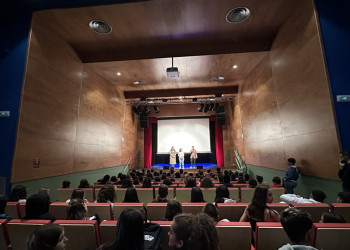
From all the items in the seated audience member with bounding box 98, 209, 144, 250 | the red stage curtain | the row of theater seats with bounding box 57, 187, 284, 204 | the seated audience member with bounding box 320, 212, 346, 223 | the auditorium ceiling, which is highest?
the auditorium ceiling

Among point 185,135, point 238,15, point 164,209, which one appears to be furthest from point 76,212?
point 185,135

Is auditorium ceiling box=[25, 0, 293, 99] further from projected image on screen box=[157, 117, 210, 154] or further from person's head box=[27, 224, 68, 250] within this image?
person's head box=[27, 224, 68, 250]

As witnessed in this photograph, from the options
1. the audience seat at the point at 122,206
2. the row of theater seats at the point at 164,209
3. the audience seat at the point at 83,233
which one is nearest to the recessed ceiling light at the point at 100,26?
the row of theater seats at the point at 164,209

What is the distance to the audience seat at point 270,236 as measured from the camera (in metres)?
1.43

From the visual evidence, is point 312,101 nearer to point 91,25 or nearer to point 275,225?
point 275,225

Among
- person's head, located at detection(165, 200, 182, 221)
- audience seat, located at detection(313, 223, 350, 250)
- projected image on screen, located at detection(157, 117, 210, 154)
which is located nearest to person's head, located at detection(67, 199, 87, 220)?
person's head, located at detection(165, 200, 182, 221)

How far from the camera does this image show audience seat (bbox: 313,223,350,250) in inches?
52.9

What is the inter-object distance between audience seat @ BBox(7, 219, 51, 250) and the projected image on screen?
10645 millimetres

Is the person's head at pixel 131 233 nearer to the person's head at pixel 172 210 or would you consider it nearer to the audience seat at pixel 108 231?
the audience seat at pixel 108 231

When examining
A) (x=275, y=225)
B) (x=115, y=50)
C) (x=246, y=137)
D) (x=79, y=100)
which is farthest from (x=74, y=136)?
(x=246, y=137)

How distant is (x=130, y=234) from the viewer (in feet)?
3.80

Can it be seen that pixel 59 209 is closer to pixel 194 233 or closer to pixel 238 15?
pixel 194 233

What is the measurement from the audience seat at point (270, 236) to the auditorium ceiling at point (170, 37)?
15.4 ft

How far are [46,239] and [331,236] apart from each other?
202cm
